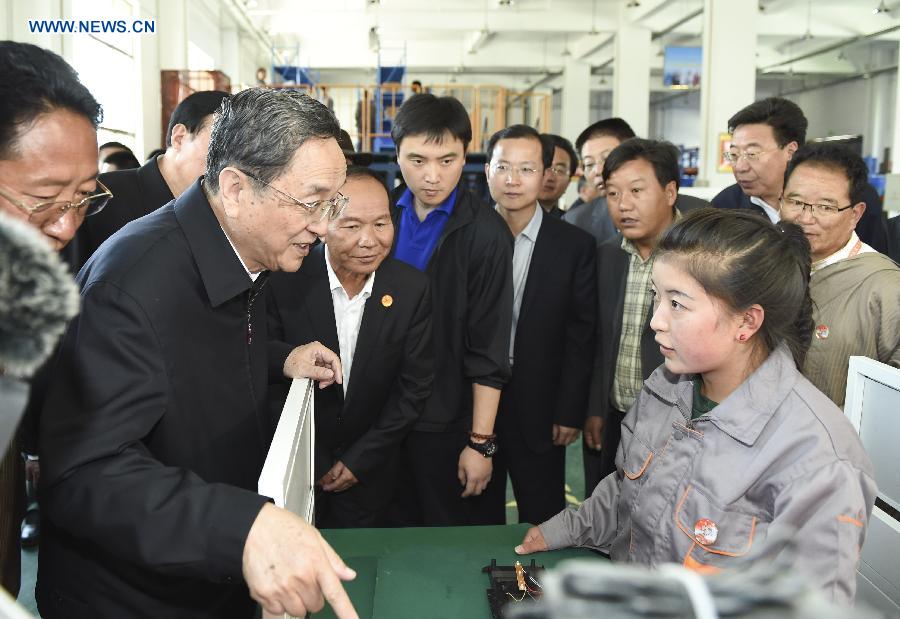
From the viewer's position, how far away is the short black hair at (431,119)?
7.91 feet

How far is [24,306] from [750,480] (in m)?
1.17

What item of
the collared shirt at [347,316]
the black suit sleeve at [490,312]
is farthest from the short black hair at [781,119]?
A: the collared shirt at [347,316]

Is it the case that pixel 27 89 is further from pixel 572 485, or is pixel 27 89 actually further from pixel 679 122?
pixel 679 122

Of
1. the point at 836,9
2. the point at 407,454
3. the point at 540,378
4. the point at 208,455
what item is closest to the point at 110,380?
the point at 208,455

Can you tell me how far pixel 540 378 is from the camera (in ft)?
8.63

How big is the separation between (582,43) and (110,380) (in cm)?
1421

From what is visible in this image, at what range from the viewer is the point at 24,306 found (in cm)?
53

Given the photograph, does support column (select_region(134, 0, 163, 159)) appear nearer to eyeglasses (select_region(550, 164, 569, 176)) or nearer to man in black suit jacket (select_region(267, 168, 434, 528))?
eyeglasses (select_region(550, 164, 569, 176))

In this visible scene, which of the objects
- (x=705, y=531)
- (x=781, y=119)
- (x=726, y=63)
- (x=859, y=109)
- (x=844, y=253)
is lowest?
(x=705, y=531)

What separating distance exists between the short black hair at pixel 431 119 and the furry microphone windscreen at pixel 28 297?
195 centimetres

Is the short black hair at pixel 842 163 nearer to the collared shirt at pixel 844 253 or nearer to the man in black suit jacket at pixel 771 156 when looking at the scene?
the collared shirt at pixel 844 253

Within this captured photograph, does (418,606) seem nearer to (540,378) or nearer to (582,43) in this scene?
(540,378)

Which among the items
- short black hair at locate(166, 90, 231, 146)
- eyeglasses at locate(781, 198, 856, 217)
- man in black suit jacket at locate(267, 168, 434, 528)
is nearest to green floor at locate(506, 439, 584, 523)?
man in black suit jacket at locate(267, 168, 434, 528)

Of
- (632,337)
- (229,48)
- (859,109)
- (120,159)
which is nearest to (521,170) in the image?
(632,337)
